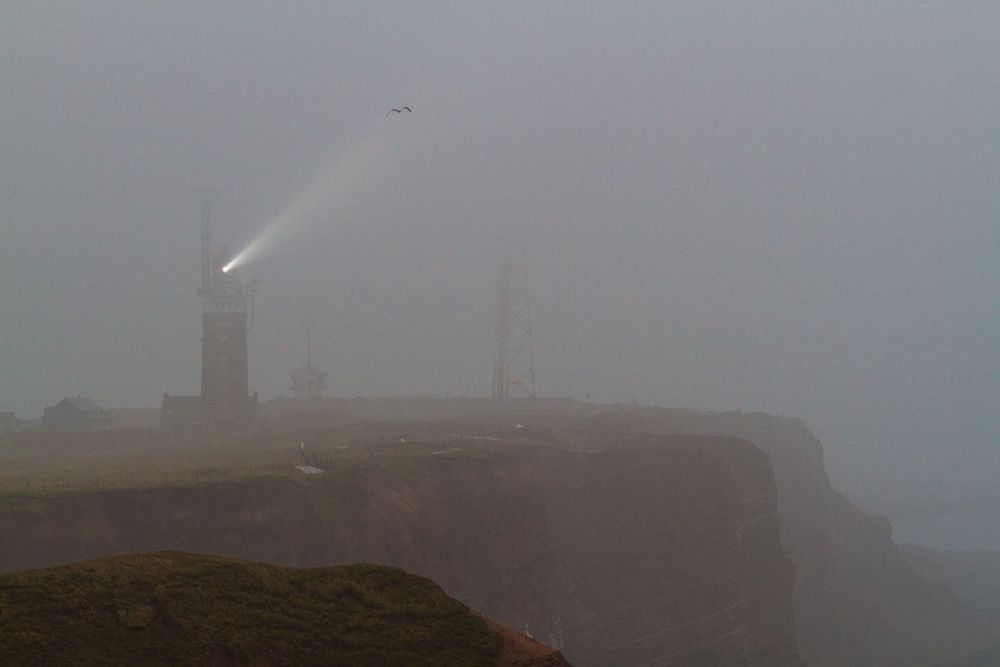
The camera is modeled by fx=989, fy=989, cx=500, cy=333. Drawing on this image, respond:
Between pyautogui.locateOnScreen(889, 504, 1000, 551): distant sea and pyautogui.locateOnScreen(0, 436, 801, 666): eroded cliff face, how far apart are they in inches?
3565

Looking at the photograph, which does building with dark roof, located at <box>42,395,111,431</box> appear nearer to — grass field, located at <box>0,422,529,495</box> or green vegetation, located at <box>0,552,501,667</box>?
Answer: grass field, located at <box>0,422,529,495</box>

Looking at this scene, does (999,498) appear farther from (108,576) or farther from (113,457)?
(108,576)

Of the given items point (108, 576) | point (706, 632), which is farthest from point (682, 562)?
point (108, 576)

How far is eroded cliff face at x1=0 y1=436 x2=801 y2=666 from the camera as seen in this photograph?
40.4m

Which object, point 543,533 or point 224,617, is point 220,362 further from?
point 224,617

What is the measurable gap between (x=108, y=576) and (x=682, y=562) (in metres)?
47.6

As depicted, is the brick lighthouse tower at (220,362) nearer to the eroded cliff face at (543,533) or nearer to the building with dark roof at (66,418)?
the building with dark roof at (66,418)

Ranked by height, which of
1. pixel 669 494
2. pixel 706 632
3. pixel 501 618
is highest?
pixel 669 494

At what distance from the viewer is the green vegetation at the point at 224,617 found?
18578 mm

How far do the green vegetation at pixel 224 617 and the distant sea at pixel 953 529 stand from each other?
14458 cm

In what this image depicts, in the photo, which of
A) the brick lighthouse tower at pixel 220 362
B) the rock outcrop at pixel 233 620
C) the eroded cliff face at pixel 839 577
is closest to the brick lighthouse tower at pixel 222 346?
the brick lighthouse tower at pixel 220 362

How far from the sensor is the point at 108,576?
20828 millimetres

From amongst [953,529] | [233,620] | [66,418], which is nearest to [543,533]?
[233,620]

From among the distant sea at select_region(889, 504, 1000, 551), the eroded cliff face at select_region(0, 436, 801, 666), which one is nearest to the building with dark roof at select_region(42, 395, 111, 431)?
the eroded cliff face at select_region(0, 436, 801, 666)
